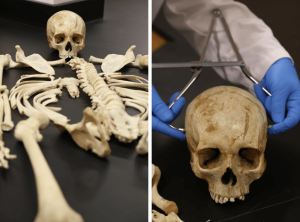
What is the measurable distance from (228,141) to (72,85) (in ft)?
2.37

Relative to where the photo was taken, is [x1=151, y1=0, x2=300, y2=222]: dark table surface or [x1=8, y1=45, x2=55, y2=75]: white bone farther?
[x1=8, y1=45, x2=55, y2=75]: white bone

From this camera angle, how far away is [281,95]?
120 centimetres

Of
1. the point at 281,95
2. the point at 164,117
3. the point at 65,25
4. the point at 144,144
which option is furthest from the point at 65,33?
the point at 281,95

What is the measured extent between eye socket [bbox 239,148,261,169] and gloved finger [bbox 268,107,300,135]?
16 cm

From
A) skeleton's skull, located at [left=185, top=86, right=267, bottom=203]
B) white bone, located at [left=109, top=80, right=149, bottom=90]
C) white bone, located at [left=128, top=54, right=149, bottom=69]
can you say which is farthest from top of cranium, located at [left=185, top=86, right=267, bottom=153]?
white bone, located at [left=128, top=54, right=149, bottom=69]

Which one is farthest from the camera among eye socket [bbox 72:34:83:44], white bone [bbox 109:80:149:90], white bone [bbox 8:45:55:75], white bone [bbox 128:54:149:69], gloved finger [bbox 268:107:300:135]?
eye socket [bbox 72:34:83:44]

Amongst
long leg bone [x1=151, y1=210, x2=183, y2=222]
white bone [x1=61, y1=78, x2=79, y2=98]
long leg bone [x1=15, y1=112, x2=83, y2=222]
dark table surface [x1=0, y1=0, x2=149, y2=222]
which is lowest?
long leg bone [x1=151, y1=210, x2=183, y2=222]

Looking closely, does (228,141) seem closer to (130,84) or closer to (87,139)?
(87,139)

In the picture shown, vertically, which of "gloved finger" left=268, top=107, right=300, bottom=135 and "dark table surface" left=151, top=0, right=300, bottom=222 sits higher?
"gloved finger" left=268, top=107, right=300, bottom=135

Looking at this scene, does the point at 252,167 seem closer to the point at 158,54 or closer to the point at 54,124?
the point at 54,124

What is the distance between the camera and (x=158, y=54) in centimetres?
157

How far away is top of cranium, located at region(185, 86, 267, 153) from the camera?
36.4 inches

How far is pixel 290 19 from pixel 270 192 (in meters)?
1.47

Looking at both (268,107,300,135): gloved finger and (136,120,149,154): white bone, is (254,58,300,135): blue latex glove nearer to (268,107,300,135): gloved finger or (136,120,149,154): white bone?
(268,107,300,135): gloved finger
